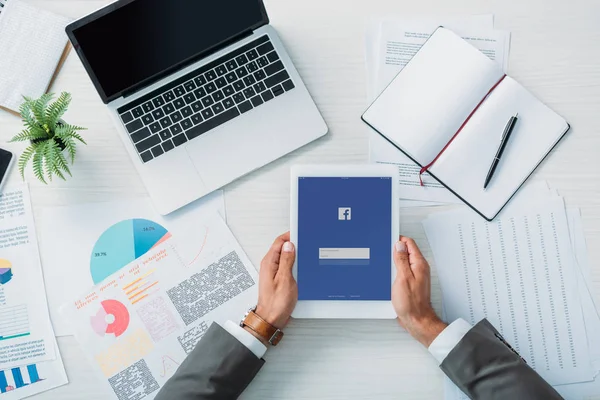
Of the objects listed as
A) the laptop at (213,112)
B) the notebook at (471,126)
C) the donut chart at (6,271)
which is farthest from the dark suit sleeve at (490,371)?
the donut chart at (6,271)

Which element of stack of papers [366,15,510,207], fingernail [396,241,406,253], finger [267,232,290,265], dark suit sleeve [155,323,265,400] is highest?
stack of papers [366,15,510,207]

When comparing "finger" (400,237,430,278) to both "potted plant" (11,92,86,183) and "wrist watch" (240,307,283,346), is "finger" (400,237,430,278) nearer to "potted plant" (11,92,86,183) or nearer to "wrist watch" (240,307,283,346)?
"wrist watch" (240,307,283,346)

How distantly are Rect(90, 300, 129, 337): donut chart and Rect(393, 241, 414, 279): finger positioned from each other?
1.65 ft

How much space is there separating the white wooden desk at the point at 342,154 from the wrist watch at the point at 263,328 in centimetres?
4

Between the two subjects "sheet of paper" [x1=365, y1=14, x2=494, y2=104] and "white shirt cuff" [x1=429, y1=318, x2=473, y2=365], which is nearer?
"white shirt cuff" [x1=429, y1=318, x2=473, y2=365]

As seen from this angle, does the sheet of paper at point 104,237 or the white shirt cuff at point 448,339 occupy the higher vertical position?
the sheet of paper at point 104,237

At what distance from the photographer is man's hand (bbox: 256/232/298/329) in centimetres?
104

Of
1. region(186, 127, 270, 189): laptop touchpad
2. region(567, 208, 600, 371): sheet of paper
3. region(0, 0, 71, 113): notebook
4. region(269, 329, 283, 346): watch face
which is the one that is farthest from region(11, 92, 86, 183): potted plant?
region(567, 208, 600, 371): sheet of paper

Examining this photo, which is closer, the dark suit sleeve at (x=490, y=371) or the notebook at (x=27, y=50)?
the dark suit sleeve at (x=490, y=371)

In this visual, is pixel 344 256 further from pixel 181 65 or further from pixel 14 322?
pixel 14 322

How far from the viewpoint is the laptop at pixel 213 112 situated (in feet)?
3.54

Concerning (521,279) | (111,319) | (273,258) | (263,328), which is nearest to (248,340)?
(263,328)

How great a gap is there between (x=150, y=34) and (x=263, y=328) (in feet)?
1.82

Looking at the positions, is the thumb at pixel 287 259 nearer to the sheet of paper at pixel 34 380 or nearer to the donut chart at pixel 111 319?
the donut chart at pixel 111 319
